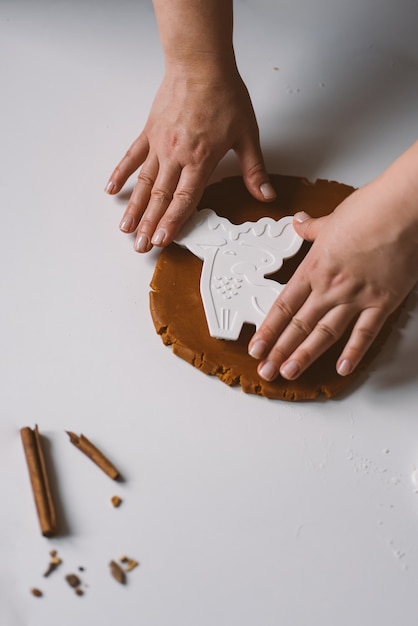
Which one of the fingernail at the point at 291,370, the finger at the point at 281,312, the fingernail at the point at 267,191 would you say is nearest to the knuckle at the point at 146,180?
the fingernail at the point at 267,191

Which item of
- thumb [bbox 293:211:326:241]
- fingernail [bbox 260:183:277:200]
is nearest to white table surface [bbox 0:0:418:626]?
fingernail [bbox 260:183:277:200]

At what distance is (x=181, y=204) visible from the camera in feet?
4.24

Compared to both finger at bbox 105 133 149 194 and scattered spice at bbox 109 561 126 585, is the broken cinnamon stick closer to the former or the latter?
scattered spice at bbox 109 561 126 585

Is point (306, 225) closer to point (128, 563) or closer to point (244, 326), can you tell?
point (244, 326)

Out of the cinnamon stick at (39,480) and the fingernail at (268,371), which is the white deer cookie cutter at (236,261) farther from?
the cinnamon stick at (39,480)

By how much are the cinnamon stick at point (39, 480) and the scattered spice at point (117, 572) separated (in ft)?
0.32

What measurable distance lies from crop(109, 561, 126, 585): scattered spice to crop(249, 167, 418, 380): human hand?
1.18 ft

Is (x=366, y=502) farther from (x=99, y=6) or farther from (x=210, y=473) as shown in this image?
(x=99, y=6)

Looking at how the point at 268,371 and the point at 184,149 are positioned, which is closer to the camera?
the point at 268,371

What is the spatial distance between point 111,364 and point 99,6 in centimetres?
100

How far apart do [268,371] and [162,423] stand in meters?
0.19

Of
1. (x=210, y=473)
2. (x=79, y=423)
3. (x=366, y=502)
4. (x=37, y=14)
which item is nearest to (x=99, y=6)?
(x=37, y=14)

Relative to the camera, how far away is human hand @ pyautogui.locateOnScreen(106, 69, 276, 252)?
4.31ft

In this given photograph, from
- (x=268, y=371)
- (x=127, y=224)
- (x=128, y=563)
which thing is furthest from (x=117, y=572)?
(x=127, y=224)
